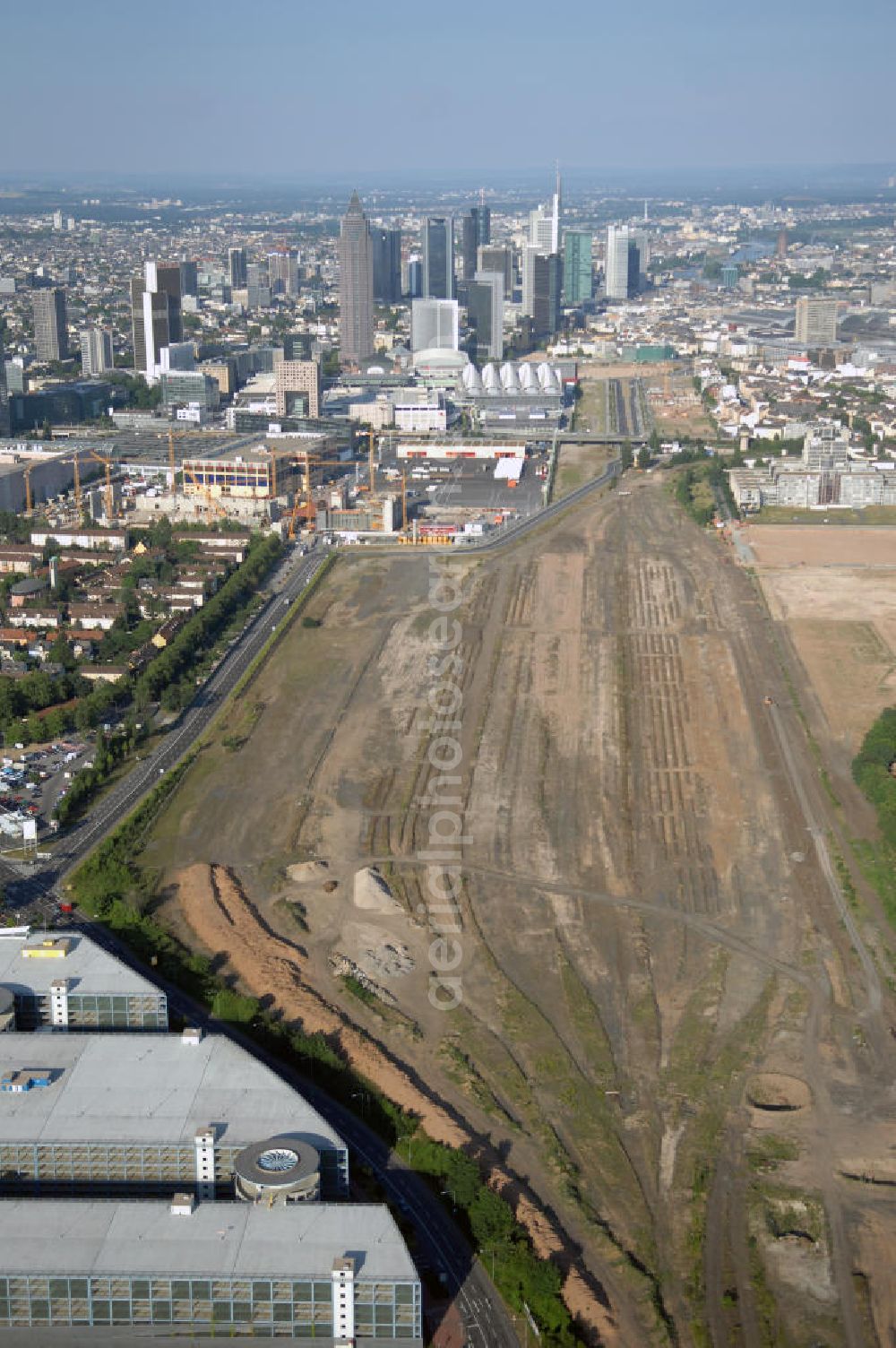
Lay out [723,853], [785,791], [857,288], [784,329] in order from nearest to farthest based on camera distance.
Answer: [723,853]
[785,791]
[784,329]
[857,288]

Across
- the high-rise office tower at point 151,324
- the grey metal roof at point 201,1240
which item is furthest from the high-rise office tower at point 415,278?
the grey metal roof at point 201,1240

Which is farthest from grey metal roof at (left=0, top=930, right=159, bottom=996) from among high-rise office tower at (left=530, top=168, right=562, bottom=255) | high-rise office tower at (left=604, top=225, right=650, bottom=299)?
high-rise office tower at (left=604, top=225, right=650, bottom=299)

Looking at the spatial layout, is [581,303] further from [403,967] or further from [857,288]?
[403,967]

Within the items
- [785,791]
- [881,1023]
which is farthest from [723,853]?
[881,1023]

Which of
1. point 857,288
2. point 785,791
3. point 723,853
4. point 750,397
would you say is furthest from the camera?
point 857,288

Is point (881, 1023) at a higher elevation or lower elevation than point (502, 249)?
lower

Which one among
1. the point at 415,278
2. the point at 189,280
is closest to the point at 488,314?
the point at 415,278

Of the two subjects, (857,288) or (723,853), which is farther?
(857,288)

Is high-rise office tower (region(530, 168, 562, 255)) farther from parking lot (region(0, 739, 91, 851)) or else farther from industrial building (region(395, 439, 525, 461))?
parking lot (region(0, 739, 91, 851))
